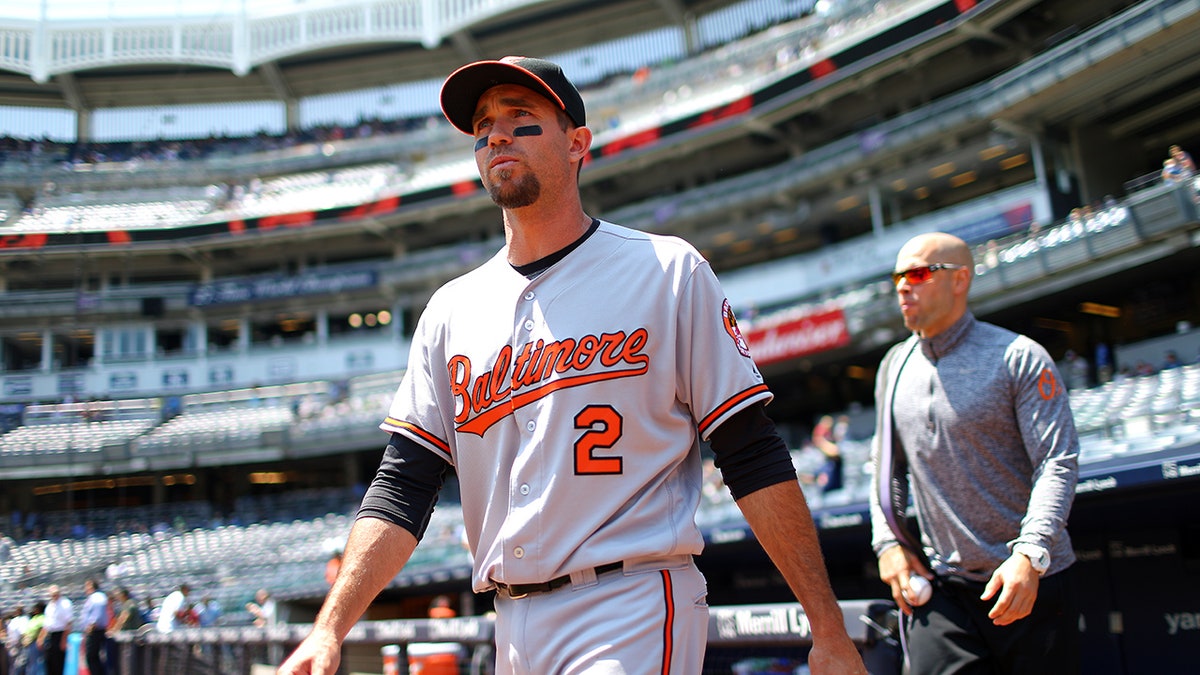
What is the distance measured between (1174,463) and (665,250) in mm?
5595

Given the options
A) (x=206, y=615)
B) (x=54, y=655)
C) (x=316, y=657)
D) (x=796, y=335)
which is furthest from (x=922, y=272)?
(x=796, y=335)

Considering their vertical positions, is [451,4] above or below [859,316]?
above

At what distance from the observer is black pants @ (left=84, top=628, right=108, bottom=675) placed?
12938 millimetres

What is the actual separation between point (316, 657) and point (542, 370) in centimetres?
83

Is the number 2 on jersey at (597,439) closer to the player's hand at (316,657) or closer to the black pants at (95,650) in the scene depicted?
the player's hand at (316,657)

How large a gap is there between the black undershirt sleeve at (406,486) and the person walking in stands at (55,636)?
570 inches

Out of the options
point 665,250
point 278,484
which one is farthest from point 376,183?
point 665,250

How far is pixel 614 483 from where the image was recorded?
2330 millimetres

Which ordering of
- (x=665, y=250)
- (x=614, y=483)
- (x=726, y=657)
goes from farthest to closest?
1. (x=726, y=657)
2. (x=665, y=250)
3. (x=614, y=483)

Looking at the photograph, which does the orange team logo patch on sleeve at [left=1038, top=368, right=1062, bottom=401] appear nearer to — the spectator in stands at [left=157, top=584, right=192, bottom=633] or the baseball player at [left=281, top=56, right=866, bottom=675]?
the baseball player at [left=281, top=56, right=866, bottom=675]

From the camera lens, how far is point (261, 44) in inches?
A: 1884

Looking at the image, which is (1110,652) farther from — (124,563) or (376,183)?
(376,183)

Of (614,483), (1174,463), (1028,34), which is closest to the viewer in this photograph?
(614,483)

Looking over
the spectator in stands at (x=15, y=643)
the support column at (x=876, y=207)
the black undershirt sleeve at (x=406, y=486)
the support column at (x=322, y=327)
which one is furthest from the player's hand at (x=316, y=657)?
the support column at (x=322, y=327)
